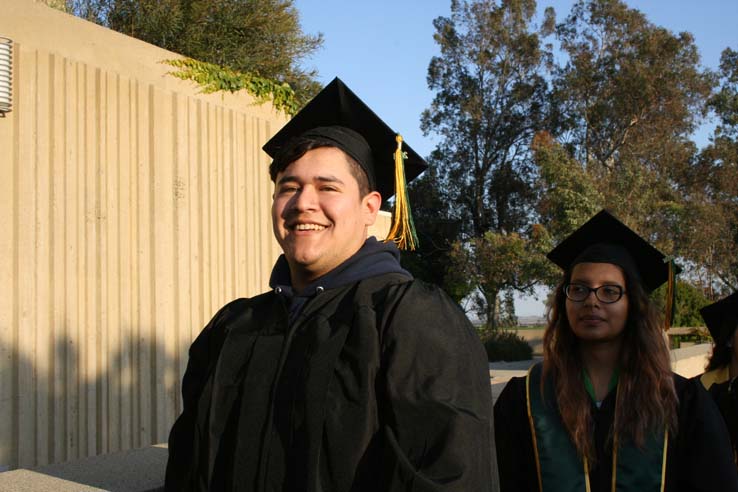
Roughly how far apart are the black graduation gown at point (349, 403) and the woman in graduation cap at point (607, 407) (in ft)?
4.27

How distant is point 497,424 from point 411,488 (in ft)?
5.66

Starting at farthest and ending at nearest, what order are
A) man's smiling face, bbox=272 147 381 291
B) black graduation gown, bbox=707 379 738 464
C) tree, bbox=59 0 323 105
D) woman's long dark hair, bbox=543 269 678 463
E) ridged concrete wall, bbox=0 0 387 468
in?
tree, bbox=59 0 323 105, ridged concrete wall, bbox=0 0 387 468, black graduation gown, bbox=707 379 738 464, woman's long dark hair, bbox=543 269 678 463, man's smiling face, bbox=272 147 381 291

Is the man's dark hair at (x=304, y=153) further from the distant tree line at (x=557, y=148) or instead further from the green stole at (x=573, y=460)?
the distant tree line at (x=557, y=148)

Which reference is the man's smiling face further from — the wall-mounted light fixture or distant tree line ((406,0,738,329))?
distant tree line ((406,0,738,329))

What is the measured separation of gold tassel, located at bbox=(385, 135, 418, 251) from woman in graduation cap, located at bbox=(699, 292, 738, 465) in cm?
243

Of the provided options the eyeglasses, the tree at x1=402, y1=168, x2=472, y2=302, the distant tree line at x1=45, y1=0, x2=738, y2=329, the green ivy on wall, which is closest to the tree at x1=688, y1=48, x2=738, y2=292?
the distant tree line at x1=45, y1=0, x2=738, y2=329

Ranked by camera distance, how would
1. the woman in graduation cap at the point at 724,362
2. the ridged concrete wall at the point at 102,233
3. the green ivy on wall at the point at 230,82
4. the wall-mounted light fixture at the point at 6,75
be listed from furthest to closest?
the green ivy on wall at the point at 230,82, the ridged concrete wall at the point at 102,233, the wall-mounted light fixture at the point at 6,75, the woman in graduation cap at the point at 724,362

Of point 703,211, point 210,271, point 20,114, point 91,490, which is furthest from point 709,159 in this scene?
point 91,490

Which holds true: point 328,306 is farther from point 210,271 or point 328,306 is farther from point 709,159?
point 709,159

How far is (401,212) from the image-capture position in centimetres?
257

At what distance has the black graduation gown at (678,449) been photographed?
2844 mm

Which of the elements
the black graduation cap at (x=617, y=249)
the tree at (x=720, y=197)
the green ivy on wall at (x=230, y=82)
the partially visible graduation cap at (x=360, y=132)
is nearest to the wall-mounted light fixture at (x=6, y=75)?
the green ivy on wall at (x=230, y=82)

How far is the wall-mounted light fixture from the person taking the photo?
604cm

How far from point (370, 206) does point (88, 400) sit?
519 centimetres
